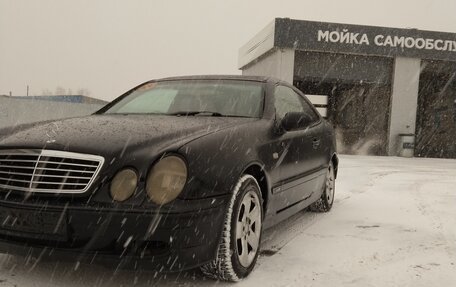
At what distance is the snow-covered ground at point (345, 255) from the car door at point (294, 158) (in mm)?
377

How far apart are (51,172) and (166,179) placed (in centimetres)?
63

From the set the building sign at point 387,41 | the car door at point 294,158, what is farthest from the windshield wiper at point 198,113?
the building sign at point 387,41

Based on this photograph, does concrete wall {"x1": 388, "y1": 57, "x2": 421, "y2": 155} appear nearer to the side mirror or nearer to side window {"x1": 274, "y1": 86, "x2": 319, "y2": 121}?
side window {"x1": 274, "y1": 86, "x2": 319, "y2": 121}

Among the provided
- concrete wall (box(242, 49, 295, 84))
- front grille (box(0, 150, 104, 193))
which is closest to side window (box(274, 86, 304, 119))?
front grille (box(0, 150, 104, 193))

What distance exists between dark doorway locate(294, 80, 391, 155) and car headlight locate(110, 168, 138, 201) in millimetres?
18573

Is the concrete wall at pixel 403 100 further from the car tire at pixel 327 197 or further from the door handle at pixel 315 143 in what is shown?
the door handle at pixel 315 143

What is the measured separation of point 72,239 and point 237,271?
101 centimetres

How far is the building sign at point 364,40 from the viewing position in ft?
59.7

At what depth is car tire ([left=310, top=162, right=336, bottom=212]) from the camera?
5.28 meters

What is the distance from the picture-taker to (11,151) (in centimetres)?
272

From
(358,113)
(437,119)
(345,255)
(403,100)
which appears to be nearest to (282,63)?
(403,100)

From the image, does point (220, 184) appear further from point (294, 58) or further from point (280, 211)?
point (294, 58)

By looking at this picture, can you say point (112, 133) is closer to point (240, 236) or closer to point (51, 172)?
point (51, 172)

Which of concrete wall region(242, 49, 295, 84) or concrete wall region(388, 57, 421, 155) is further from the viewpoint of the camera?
concrete wall region(388, 57, 421, 155)
